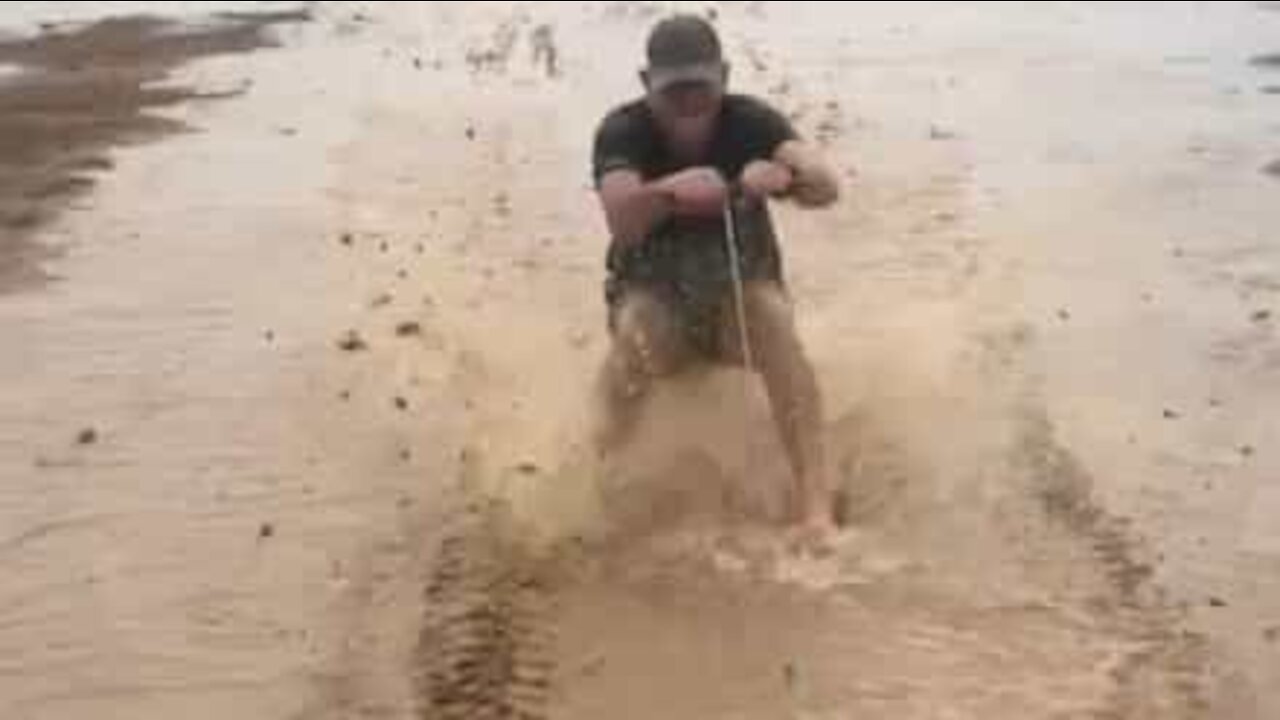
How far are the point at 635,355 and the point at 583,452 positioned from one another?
53 cm

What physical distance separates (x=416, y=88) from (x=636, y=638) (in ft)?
34.4

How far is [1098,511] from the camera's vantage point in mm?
7004

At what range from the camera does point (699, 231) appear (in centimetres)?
700

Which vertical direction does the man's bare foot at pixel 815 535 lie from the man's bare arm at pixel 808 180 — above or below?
below

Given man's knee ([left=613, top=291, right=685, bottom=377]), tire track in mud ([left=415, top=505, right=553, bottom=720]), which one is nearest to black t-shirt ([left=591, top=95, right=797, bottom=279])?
man's knee ([left=613, top=291, right=685, bottom=377])

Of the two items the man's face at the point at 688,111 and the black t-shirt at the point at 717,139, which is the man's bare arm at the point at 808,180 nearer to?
the black t-shirt at the point at 717,139

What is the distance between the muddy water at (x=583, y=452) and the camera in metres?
5.93

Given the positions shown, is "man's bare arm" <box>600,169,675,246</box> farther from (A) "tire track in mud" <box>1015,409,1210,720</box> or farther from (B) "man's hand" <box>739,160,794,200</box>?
(A) "tire track in mud" <box>1015,409,1210,720</box>

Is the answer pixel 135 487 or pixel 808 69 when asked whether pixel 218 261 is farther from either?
pixel 808 69

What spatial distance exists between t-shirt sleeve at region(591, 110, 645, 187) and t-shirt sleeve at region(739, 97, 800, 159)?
32 cm

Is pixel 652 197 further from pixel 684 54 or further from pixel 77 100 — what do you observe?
pixel 77 100

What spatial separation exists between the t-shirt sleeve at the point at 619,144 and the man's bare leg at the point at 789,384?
0.55 metres

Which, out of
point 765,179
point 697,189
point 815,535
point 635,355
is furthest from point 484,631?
point 765,179

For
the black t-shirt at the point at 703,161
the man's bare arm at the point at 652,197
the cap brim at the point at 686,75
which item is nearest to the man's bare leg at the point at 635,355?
the black t-shirt at the point at 703,161
